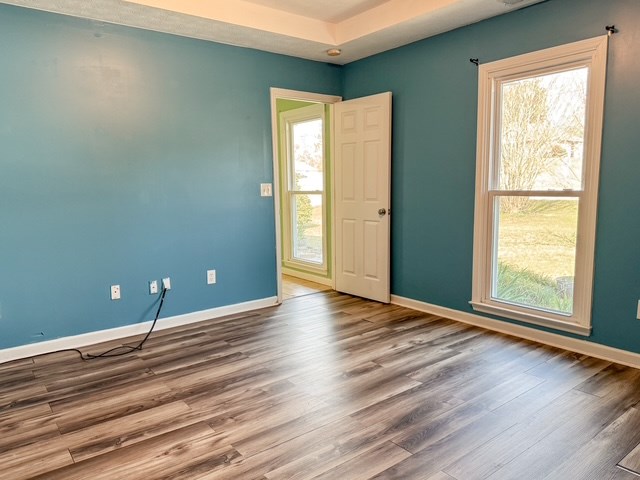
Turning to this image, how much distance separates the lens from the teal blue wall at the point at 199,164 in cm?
298

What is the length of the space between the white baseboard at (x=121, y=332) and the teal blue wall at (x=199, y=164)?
6 cm

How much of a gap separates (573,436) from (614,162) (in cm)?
179

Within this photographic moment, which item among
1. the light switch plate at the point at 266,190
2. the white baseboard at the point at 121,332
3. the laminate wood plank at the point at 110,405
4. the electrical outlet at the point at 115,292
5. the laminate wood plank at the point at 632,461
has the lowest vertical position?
the laminate wood plank at the point at 110,405

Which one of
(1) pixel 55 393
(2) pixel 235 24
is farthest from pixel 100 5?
(1) pixel 55 393

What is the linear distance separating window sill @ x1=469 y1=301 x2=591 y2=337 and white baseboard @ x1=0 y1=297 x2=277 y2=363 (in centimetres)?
204

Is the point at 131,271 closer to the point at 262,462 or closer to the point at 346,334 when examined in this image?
the point at 346,334

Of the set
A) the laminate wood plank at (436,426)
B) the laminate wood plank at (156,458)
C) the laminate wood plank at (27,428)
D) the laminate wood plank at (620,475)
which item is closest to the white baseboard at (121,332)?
the laminate wood plank at (27,428)

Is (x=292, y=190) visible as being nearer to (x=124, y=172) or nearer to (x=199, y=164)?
(x=199, y=164)

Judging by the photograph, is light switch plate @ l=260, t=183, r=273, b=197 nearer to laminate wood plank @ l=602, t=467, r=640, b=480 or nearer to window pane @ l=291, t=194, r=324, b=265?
window pane @ l=291, t=194, r=324, b=265

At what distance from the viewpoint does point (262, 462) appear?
77.8 inches

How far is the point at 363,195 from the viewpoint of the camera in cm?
463

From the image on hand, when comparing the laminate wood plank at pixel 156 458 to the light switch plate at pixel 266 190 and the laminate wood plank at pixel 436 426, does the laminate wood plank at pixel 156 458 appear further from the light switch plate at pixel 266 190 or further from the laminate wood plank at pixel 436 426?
the light switch plate at pixel 266 190

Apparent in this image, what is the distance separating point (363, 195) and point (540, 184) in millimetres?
1784

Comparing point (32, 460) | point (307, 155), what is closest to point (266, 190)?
point (307, 155)
